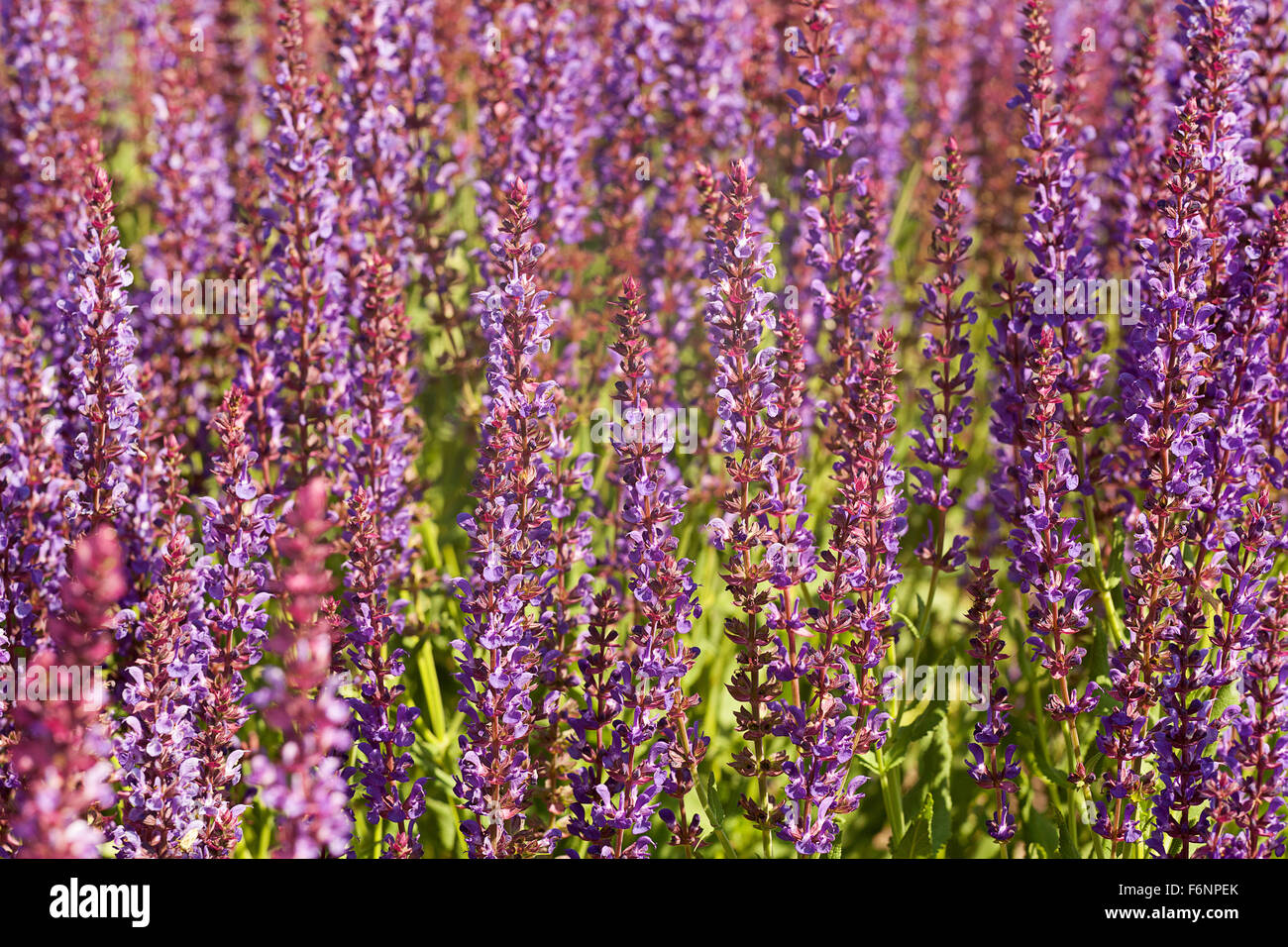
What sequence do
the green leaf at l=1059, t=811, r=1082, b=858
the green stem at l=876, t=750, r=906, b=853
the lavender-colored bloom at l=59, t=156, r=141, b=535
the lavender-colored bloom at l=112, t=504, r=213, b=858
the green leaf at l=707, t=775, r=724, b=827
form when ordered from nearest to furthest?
the lavender-colored bloom at l=112, t=504, r=213, b=858, the lavender-colored bloom at l=59, t=156, r=141, b=535, the green leaf at l=707, t=775, r=724, b=827, the green leaf at l=1059, t=811, r=1082, b=858, the green stem at l=876, t=750, r=906, b=853

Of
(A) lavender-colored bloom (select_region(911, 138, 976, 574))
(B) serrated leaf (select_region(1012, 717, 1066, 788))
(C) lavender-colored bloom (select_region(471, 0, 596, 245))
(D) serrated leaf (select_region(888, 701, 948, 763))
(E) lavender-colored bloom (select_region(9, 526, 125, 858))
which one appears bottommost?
(B) serrated leaf (select_region(1012, 717, 1066, 788))

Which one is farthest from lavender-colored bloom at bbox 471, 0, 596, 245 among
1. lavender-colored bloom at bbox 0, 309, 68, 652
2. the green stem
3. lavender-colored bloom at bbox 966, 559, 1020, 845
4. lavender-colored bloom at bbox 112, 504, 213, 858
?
the green stem

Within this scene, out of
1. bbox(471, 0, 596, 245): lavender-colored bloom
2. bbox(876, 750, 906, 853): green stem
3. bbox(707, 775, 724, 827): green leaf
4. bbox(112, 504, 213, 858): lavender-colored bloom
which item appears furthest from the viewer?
bbox(471, 0, 596, 245): lavender-colored bloom

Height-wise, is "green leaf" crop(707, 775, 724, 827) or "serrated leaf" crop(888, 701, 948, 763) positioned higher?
"serrated leaf" crop(888, 701, 948, 763)

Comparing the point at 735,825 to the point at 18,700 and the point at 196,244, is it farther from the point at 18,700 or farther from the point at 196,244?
the point at 196,244

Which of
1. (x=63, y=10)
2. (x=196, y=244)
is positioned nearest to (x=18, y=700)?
(x=196, y=244)

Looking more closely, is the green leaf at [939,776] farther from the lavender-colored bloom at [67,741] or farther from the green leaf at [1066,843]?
the lavender-colored bloom at [67,741]

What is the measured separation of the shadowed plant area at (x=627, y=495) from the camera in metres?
3.50

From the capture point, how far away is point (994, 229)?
721 cm

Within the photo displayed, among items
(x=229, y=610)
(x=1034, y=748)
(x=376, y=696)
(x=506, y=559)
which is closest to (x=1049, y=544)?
(x=1034, y=748)

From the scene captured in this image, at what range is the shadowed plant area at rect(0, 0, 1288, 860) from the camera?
3.50 meters

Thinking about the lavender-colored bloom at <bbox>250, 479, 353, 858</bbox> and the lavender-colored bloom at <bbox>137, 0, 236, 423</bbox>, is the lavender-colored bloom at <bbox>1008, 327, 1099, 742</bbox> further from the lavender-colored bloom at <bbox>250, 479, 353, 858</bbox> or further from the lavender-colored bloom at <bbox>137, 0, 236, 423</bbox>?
the lavender-colored bloom at <bbox>137, 0, 236, 423</bbox>
